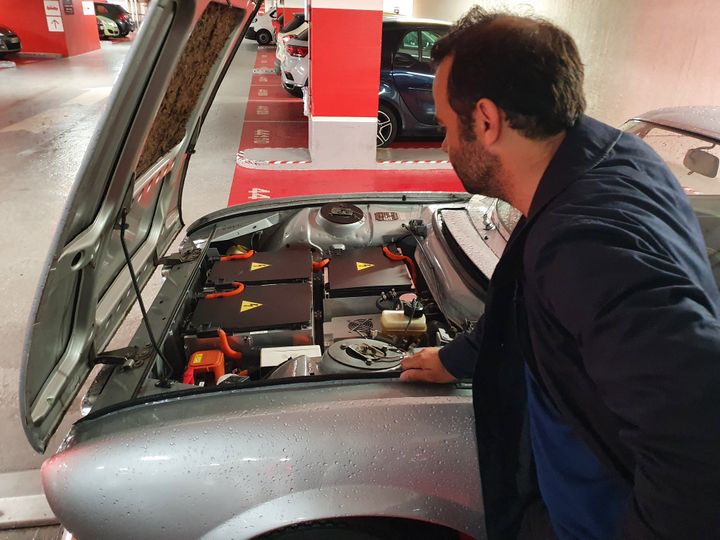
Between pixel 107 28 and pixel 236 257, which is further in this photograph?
pixel 107 28

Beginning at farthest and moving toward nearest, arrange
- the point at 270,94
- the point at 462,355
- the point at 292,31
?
the point at 270,94, the point at 292,31, the point at 462,355

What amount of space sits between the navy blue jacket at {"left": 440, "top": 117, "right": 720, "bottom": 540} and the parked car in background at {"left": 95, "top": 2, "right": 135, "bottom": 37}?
20785mm

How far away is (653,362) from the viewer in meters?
A: 0.69

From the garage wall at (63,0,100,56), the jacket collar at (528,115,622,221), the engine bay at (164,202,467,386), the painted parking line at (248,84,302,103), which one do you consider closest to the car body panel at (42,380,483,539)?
the engine bay at (164,202,467,386)

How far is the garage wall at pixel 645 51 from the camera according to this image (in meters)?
5.10

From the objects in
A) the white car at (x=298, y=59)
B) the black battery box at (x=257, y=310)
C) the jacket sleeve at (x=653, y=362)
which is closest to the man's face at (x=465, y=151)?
the jacket sleeve at (x=653, y=362)

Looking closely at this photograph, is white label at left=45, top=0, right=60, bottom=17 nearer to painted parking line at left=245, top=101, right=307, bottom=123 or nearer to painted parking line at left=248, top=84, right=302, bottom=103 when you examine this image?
painted parking line at left=248, top=84, right=302, bottom=103

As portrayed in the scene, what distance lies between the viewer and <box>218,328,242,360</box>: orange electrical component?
Result: 73.5 inches

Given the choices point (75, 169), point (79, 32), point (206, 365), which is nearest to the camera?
point (206, 365)

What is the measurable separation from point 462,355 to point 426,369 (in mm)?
109

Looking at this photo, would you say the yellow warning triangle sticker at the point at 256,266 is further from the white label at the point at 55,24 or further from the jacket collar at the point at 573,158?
the white label at the point at 55,24

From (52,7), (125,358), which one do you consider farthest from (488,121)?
(52,7)

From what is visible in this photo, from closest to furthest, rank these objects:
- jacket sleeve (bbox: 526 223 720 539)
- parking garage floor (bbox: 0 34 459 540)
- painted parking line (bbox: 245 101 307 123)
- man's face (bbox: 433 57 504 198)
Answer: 1. jacket sleeve (bbox: 526 223 720 539)
2. man's face (bbox: 433 57 504 198)
3. parking garage floor (bbox: 0 34 459 540)
4. painted parking line (bbox: 245 101 307 123)

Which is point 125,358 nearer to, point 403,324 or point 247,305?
point 247,305
